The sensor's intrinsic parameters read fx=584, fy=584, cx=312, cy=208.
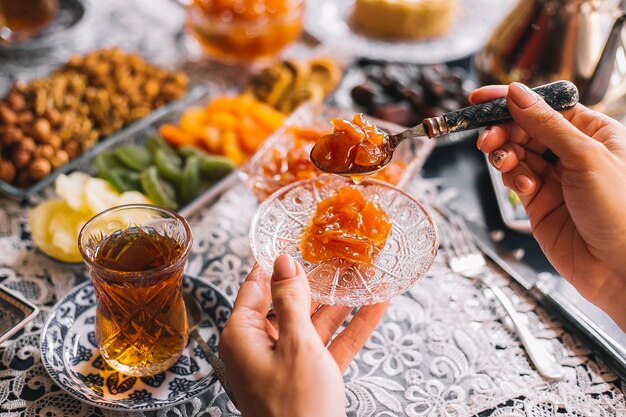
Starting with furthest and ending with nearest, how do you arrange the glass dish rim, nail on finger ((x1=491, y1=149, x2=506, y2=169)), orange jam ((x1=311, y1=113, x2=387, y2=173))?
nail on finger ((x1=491, y1=149, x2=506, y2=169))
orange jam ((x1=311, y1=113, x2=387, y2=173))
the glass dish rim

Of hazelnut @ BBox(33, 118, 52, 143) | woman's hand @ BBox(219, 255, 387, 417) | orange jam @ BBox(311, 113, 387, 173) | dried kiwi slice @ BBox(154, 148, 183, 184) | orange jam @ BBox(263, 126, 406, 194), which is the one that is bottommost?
dried kiwi slice @ BBox(154, 148, 183, 184)

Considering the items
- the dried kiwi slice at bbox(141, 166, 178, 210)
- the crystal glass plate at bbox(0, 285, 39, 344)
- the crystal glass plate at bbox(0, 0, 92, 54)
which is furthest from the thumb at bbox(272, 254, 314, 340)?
the crystal glass plate at bbox(0, 0, 92, 54)

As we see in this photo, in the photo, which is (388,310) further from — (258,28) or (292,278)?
(258,28)

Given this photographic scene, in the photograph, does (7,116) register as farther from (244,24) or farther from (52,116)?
Answer: (244,24)

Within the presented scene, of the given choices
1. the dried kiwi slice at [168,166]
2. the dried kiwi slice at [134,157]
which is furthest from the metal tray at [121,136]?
the dried kiwi slice at [168,166]

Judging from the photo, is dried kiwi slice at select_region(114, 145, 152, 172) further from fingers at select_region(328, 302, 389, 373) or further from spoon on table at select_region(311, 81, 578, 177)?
fingers at select_region(328, 302, 389, 373)

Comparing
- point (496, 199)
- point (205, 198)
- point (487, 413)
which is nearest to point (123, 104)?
point (205, 198)
